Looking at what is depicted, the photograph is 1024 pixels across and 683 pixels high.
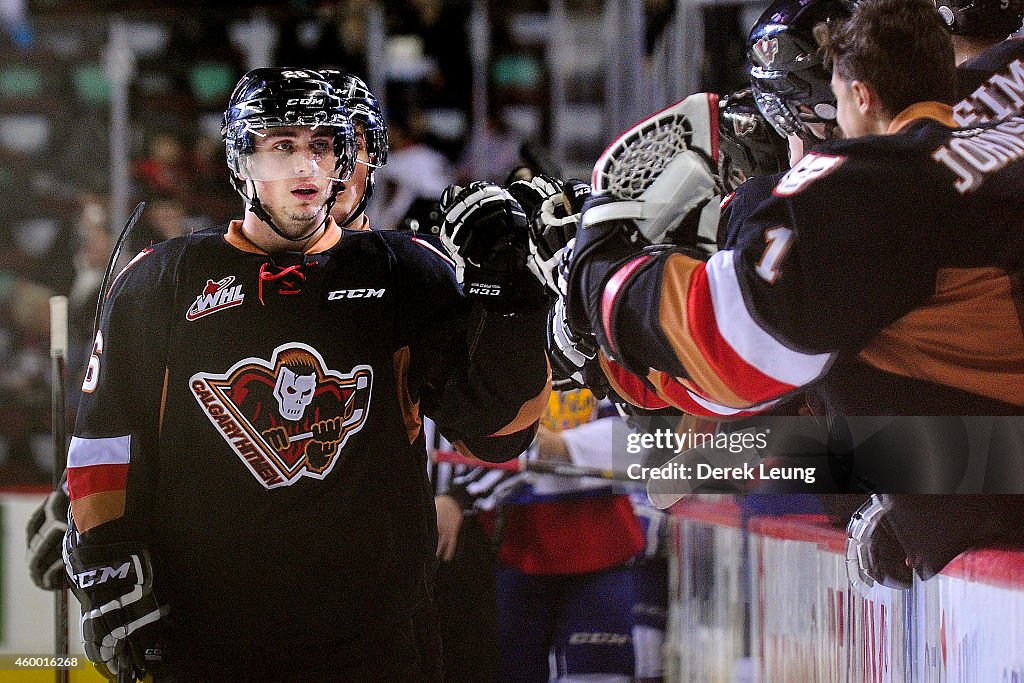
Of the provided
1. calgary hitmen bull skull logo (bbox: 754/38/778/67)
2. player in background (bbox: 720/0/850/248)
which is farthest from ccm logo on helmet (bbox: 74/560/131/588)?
calgary hitmen bull skull logo (bbox: 754/38/778/67)

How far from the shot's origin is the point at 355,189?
1.86 m

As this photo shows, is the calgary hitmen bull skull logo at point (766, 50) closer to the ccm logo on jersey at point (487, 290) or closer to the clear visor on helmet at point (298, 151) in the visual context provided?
the ccm logo on jersey at point (487, 290)

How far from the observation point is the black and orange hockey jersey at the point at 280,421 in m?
1.76

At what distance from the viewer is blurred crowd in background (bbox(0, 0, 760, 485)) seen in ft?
6.27

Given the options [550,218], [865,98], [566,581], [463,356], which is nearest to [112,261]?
[463,356]

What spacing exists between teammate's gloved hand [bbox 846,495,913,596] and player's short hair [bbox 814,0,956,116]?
2.34 feet

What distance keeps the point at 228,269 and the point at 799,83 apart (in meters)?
1.05

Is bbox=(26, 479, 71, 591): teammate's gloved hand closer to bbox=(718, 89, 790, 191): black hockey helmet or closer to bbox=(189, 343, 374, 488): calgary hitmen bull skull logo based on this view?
bbox=(189, 343, 374, 488): calgary hitmen bull skull logo

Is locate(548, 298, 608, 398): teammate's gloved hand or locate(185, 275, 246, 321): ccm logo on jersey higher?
locate(185, 275, 246, 321): ccm logo on jersey

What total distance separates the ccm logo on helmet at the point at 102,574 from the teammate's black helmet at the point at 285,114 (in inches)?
26.5

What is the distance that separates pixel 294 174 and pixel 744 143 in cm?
80

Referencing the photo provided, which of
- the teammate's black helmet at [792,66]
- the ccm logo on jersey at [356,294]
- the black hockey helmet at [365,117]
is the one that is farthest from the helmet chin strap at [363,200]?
the teammate's black helmet at [792,66]

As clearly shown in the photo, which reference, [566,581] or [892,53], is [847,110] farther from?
[566,581]

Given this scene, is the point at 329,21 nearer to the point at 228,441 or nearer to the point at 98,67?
the point at 98,67
